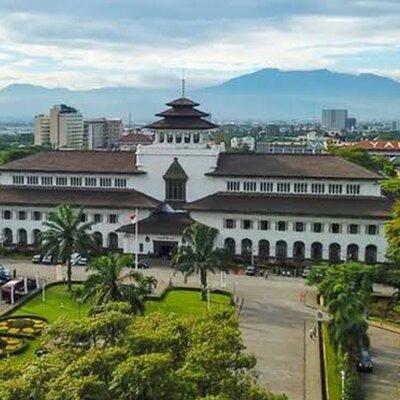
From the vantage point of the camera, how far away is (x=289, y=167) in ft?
237

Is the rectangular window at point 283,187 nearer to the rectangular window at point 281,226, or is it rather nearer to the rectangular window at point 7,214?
the rectangular window at point 281,226

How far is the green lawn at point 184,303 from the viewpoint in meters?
51.5

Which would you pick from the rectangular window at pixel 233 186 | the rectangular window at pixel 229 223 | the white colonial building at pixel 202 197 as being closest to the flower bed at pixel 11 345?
the white colonial building at pixel 202 197

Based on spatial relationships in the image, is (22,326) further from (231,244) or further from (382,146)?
(382,146)

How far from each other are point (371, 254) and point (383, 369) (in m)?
27.5

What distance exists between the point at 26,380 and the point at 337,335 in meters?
21.9

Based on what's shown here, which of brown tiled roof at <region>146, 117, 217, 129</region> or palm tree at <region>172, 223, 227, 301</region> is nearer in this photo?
palm tree at <region>172, 223, 227, 301</region>

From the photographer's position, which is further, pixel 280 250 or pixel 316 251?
pixel 280 250

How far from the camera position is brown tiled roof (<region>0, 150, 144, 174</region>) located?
2950 inches

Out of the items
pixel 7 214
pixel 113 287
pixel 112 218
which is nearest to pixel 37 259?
pixel 112 218

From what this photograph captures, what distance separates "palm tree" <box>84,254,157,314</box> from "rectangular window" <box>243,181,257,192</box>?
2818 cm

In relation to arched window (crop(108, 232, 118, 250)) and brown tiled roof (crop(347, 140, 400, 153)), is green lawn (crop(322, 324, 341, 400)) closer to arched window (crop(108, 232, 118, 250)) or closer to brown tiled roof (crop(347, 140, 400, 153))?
arched window (crop(108, 232, 118, 250))

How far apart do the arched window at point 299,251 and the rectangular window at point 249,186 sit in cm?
713

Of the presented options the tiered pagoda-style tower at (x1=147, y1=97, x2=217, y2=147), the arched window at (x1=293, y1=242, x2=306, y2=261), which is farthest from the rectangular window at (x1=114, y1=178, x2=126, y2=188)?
the arched window at (x1=293, y1=242, x2=306, y2=261)
